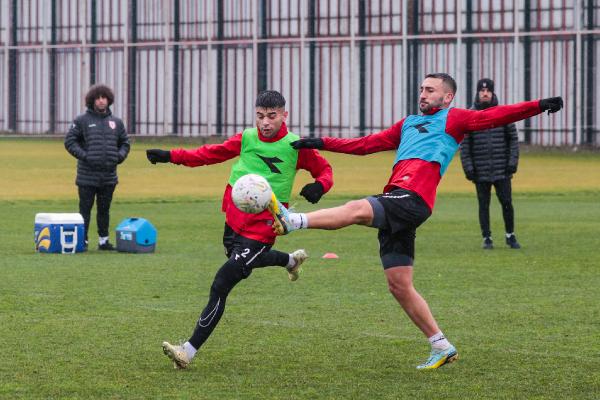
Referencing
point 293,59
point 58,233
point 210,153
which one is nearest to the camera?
point 210,153

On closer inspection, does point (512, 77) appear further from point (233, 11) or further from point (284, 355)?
point (284, 355)

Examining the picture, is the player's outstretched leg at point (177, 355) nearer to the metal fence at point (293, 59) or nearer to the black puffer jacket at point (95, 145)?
the black puffer jacket at point (95, 145)

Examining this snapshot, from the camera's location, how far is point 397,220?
8469mm

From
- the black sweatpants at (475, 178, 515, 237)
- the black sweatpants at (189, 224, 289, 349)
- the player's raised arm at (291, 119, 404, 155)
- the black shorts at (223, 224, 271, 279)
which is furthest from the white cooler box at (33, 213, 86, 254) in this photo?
the player's raised arm at (291, 119, 404, 155)

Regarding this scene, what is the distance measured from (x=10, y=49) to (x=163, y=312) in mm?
48624

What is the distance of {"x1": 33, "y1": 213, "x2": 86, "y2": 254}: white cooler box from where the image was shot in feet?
54.4

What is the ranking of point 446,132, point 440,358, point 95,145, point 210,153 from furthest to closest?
point 95,145 → point 210,153 → point 446,132 → point 440,358

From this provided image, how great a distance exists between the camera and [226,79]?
171ft

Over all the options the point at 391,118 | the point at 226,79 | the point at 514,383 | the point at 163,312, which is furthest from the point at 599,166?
the point at 514,383

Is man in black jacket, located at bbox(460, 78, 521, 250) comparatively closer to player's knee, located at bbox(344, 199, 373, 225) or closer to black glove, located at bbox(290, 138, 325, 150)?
black glove, located at bbox(290, 138, 325, 150)

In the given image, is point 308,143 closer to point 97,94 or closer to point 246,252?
point 246,252

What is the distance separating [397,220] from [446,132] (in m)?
0.76

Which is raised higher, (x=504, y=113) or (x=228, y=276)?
(x=504, y=113)

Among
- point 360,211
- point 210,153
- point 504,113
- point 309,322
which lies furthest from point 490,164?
point 360,211
